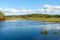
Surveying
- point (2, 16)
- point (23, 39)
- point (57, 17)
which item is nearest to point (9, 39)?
point (23, 39)

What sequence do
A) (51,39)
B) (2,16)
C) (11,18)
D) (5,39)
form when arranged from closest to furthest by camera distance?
(51,39) < (5,39) < (2,16) < (11,18)

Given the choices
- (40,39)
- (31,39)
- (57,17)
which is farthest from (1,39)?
(57,17)

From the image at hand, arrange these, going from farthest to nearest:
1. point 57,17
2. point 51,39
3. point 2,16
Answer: point 2,16 < point 57,17 < point 51,39

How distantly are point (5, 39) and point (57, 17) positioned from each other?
25.7m

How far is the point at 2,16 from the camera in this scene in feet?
159

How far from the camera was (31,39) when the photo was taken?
14609mm

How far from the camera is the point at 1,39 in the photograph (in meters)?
15.1

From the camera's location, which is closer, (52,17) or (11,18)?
(52,17)

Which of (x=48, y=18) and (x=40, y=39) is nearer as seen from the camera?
(x=40, y=39)

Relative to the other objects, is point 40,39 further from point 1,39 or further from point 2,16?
point 2,16

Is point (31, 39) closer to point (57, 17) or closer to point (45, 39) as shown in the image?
point (45, 39)

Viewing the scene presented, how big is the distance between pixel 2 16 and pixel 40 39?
117ft

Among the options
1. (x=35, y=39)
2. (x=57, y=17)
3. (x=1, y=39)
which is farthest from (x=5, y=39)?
(x=57, y=17)

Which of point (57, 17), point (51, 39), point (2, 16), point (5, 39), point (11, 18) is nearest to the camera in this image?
point (51, 39)
